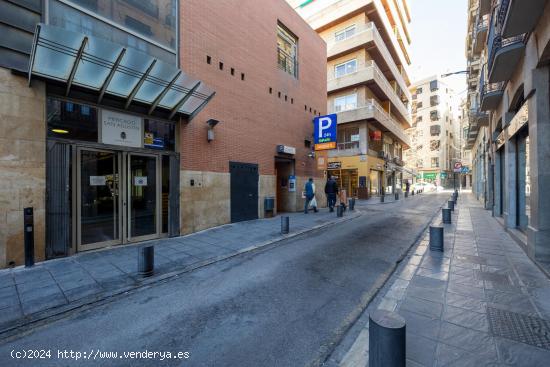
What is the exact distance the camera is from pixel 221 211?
32.9ft

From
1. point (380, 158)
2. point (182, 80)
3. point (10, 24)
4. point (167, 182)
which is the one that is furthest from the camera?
point (380, 158)

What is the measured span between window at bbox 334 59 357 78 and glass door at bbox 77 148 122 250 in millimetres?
25247

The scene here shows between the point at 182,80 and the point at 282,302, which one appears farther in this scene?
the point at 182,80

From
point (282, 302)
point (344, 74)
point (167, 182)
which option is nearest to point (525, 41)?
point (282, 302)

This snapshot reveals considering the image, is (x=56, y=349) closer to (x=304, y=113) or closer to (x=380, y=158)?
(x=304, y=113)

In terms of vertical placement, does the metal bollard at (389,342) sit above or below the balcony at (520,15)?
→ below

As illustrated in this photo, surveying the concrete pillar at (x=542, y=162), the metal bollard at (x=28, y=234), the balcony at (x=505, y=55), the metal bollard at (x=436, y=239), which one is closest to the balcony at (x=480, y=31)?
the balcony at (x=505, y=55)

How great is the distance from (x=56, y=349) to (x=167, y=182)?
5.94m

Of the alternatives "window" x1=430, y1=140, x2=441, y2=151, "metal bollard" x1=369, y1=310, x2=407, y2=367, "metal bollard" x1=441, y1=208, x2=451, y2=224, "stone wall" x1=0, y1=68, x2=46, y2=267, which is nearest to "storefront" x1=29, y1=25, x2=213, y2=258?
"stone wall" x1=0, y1=68, x2=46, y2=267

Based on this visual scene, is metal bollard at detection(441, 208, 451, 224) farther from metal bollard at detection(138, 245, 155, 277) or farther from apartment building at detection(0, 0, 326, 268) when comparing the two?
metal bollard at detection(138, 245, 155, 277)

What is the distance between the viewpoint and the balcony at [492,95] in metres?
9.72

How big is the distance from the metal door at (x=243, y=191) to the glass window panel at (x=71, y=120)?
16.1 ft

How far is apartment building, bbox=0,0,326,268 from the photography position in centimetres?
554

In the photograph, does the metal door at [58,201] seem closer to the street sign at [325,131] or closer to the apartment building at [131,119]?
the apartment building at [131,119]
